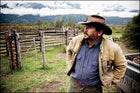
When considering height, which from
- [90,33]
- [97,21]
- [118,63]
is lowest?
[118,63]

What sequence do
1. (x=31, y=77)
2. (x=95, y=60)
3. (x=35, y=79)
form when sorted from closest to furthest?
1. (x=95, y=60)
2. (x=35, y=79)
3. (x=31, y=77)

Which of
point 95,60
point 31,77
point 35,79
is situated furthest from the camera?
point 31,77

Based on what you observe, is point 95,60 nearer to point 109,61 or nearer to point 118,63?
point 109,61

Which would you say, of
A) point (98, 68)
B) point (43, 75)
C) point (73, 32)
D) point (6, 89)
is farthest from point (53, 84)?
point (73, 32)

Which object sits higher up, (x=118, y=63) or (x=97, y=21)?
(x=97, y=21)

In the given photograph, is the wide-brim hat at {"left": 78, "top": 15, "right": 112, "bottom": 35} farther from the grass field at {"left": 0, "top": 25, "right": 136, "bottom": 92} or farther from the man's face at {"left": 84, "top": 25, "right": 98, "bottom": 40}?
the grass field at {"left": 0, "top": 25, "right": 136, "bottom": 92}

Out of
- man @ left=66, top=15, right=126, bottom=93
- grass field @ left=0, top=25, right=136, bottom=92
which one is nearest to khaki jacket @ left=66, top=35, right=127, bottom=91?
man @ left=66, top=15, right=126, bottom=93

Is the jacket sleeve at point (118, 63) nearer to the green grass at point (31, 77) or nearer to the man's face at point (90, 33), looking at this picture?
the man's face at point (90, 33)

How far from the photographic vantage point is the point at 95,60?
8.63 feet

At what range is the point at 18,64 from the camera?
7805mm

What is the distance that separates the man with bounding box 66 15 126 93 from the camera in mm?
2611

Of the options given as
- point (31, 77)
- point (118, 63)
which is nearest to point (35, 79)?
point (31, 77)

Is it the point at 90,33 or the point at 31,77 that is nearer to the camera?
the point at 90,33

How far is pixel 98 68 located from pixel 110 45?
0.44 metres
